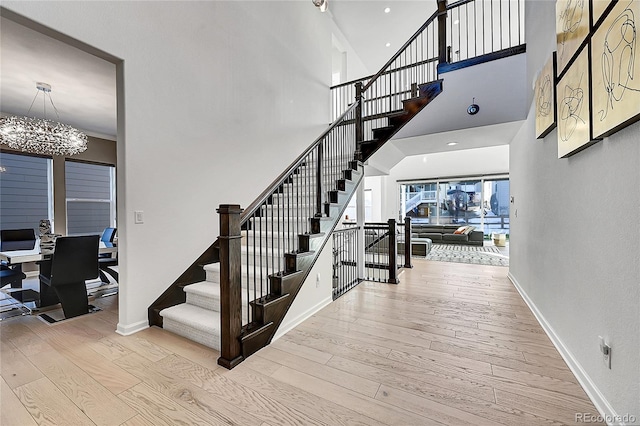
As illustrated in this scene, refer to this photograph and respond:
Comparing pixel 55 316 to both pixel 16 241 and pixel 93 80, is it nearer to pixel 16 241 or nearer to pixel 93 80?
pixel 16 241

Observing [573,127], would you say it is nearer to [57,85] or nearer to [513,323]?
[513,323]

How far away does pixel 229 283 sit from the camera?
199 centimetres

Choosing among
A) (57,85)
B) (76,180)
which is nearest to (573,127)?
(57,85)

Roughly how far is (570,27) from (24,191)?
327 inches

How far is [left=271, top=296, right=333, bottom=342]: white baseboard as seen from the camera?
99.6 inches

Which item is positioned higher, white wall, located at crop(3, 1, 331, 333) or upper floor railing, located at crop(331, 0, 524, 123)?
upper floor railing, located at crop(331, 0, 524, 123)

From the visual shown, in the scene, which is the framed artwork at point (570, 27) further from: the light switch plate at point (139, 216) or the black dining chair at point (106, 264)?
the black dining chair at point (106, 264)

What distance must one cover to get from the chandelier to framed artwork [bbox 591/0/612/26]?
19.5 ft

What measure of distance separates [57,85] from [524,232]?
22.5 feet

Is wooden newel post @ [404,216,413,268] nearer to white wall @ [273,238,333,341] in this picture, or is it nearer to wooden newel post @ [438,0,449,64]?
white wall @ [273,238,333,341]

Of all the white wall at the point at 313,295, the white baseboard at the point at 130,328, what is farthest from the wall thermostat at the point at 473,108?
the white baseboard at the point at 130,328

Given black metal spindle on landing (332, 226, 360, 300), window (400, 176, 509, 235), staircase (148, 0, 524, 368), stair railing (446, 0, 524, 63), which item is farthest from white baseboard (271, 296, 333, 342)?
window (400, 176, 509, 235)

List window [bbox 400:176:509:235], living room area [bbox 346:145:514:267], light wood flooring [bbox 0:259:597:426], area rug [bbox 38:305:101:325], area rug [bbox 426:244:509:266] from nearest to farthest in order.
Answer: light wood flooring [bbox 0:259:597:426]
area rug [bbox 38:305:101:325]
area rug [bbox 426:244:509:266]
living room area [bbox 346:145:514:267]
window [bbox 400:176:509:235]

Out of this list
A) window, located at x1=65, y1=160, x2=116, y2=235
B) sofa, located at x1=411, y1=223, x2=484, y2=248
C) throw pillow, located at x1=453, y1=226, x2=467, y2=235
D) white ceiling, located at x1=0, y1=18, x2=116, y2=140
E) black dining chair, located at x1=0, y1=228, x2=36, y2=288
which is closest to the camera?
white ceiling, located at x1=0, y1=18, x2=116, y2=140
